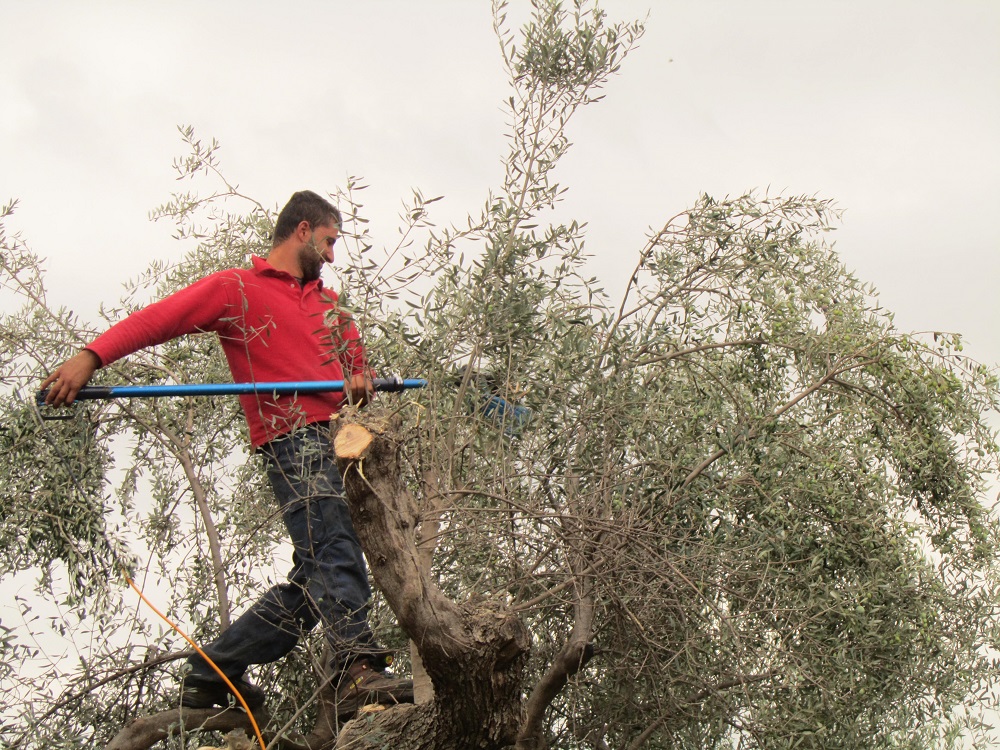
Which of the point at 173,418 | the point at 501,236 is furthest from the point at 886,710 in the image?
the point at 173,418

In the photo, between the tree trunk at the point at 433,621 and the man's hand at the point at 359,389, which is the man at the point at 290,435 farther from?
the tree trunk at the point at 433,621

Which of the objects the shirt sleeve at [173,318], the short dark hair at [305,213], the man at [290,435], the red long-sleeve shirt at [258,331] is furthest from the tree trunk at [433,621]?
the short dark hair at [305,213]

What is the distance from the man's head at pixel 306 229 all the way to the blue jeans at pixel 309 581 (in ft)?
3.34

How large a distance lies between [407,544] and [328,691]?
5.46 ft

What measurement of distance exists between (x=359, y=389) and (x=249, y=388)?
0.69 m

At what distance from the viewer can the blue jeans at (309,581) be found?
507 cm

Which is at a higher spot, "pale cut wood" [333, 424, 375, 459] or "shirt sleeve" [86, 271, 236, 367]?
"shirt sleeve" [86, 271, 236, 367]

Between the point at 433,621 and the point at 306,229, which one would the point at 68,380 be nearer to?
the point at 306,229

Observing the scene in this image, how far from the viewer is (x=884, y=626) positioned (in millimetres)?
6129

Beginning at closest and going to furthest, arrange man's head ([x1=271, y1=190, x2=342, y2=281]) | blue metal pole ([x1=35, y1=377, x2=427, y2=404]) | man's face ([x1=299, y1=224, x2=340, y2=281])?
blue metal pole ([x1=35, y1=377, x2=427, y2=404])
man's face ([x1=299, y1=224, x2=340, y2=281])
man's head ([x1=271, y1=190, x2=342, y2=281])

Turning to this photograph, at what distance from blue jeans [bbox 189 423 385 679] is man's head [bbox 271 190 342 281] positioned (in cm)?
102

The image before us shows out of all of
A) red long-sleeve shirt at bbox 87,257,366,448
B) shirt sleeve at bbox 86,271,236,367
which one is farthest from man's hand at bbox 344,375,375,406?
shirt sleeve at bbox 86,271,236,367

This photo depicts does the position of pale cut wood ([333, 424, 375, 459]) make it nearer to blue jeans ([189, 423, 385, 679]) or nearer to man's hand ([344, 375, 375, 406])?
man's hand ([344, 375, 375, 406])

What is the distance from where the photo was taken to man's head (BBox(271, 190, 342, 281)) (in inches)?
231
